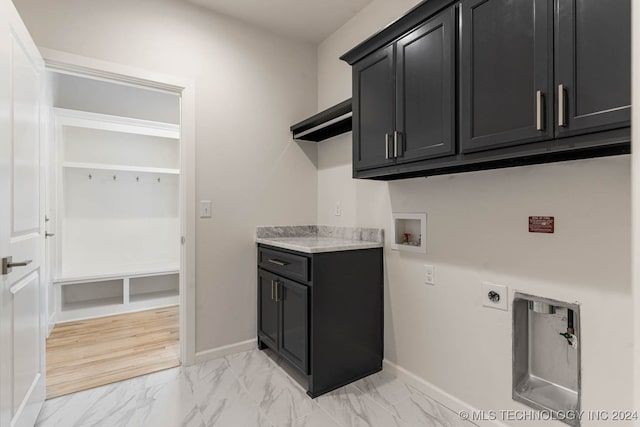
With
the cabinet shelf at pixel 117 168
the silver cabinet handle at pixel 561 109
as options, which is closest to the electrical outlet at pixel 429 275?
the silver cabinet handle at pixel 561 109

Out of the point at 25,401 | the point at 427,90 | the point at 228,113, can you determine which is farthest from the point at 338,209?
the point at 25,401

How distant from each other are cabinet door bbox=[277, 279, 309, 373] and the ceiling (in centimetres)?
210

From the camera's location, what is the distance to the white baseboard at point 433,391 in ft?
5.65

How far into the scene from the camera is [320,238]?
8.90ft

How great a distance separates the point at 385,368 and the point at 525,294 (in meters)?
1.17

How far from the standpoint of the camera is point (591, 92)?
1.06 m

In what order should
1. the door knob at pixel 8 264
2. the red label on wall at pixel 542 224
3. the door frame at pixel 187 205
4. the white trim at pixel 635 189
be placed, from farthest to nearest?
the door frame at pixel 187 205
the red label on wall at pixel 542 224
the door knob at pixel 8 264
the white trim at pixel 635 189

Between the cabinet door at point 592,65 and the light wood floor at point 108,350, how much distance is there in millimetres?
2796

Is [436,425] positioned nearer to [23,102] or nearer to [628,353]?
[628,353]

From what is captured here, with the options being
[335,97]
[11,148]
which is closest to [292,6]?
[335,97]

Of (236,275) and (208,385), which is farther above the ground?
(236,275)

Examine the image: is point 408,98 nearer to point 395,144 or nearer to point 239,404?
point 395,144

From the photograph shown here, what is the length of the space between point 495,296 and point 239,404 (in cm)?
158

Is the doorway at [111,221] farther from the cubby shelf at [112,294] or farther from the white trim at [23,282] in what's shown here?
the white trim at [23,282]
